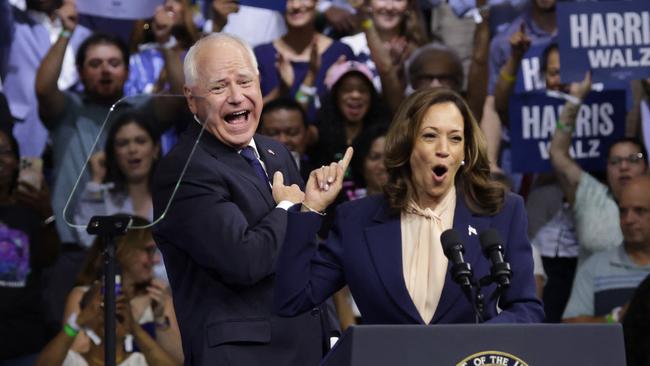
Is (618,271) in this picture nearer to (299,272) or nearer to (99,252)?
(99,252)

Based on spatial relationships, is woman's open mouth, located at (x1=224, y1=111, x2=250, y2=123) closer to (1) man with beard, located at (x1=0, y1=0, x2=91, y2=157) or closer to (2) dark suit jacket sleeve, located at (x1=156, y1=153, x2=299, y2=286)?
(2) dark suit jacket sleeve, located at (x1=156, y1=153, x2=299, y2=286)

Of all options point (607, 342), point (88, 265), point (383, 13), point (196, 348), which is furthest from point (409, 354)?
point (383, 13)

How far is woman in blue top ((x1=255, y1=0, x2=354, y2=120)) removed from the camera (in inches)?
273

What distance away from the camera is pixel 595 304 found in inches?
250

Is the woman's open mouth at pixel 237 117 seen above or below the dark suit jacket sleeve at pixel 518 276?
above

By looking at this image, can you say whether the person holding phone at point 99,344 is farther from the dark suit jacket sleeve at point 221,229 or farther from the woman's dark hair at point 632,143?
the woman's dark hair at point 632,143

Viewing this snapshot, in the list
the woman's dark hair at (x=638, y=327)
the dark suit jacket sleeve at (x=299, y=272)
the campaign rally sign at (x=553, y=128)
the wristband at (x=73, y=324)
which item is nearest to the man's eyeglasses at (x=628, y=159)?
the campaign rally sign at (x=553, y=128)

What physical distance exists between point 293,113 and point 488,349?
3943mm

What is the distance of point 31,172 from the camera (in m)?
6.48

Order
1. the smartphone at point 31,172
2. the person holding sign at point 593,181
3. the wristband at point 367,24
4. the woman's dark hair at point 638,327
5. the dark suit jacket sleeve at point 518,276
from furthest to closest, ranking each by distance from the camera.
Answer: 1. the wristband at point 367,24
2. the person holding sign at point 593,181
3. the smartphone at point 31,172
4. the woman's dark hair at point 638,327
5. the dark suit jacket sleeve at point 518,276

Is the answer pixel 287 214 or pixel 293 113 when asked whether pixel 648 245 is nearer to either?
pixel 293 113

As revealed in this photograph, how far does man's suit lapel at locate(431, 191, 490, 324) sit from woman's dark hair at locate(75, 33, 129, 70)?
3338mm

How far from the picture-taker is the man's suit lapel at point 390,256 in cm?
356

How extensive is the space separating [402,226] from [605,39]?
11.1 feet
